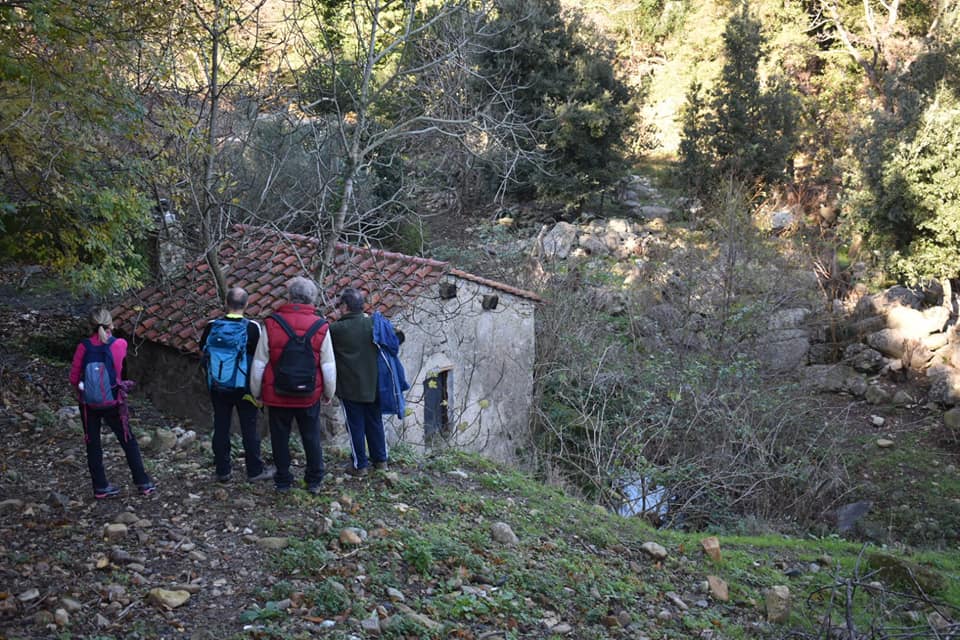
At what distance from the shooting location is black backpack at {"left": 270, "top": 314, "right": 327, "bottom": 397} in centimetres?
568

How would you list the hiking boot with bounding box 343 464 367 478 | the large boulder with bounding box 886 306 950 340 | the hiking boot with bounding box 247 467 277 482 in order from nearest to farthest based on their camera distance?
the hiking boot with bounding box 247 467 277 482 → the hiking boot with bounding box 343 464 367 478 → the large boulder with bounding box 886 306 950 340

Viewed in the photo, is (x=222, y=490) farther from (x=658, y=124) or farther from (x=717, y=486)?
(x=658, y=124)

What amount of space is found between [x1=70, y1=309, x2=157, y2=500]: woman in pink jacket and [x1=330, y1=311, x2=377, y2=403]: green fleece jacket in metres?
1.62

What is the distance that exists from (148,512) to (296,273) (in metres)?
5.68

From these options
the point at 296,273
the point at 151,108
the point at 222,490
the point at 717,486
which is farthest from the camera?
the point at 296,273

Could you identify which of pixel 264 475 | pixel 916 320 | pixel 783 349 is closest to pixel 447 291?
pixel 264 475

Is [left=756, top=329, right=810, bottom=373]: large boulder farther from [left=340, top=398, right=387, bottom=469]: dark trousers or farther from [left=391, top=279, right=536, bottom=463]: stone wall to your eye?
[left=340, top=398, right=387, bottom=469]: dark trousers

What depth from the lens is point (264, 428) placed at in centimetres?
993

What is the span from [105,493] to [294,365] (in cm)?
195

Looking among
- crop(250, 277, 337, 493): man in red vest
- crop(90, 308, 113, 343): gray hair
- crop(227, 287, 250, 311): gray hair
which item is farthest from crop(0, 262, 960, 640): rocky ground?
crop(227, 287, 250, 311): gray hair

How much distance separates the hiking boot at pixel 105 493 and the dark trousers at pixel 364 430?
1934 mm

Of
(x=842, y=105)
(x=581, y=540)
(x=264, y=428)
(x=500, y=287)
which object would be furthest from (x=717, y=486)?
(x=842, y=105)

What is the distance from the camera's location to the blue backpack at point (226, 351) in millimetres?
5812

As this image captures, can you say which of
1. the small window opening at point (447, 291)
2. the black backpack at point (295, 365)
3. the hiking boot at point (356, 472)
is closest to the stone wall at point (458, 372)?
the small window opening at point (447, 291)
